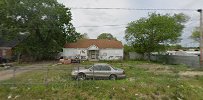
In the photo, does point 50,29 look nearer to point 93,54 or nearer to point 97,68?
point 93,54

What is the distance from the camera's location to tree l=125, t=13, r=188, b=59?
2018 inches

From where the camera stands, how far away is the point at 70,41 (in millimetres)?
54562

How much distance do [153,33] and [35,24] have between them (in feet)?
70.5

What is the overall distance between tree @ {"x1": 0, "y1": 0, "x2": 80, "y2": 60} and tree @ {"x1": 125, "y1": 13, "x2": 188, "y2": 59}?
1379 centimetres

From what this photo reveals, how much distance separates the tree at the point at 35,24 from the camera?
144ft

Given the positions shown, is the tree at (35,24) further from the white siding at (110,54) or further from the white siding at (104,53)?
the white siding at (110,54)

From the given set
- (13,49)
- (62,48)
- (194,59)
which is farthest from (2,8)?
(194,59)

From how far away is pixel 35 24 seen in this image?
45688mm

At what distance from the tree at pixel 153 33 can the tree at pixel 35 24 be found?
13788 mm

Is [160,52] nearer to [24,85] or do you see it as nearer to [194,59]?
[194,59]

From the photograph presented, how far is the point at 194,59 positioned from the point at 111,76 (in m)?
19.7

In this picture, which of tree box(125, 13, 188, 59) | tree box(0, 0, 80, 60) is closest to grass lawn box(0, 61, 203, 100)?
tree box(0, 0, 80, 60)

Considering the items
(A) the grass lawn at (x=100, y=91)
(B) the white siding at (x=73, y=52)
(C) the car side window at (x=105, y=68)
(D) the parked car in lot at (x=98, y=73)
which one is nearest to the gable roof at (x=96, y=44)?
(B) the white siding at (x=73, y=52)

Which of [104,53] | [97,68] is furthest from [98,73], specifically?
[104,53]
